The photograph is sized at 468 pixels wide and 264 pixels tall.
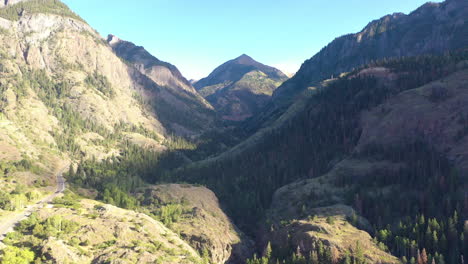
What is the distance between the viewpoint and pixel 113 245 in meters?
72.4

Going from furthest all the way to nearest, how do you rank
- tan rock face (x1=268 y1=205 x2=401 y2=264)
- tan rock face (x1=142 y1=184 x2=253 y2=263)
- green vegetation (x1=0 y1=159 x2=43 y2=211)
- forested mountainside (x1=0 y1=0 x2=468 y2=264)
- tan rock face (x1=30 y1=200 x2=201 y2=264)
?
tan rock face (x1=142 y1=184 x2=253 y2=263), green vegetation (x1=0 y1=159 x2=43 y2=211), tan rock face (x1=268 y1=205 x2=401 y2=264), forested mountainside (x1=0 y1=0 x2=468 y2=264), tan rock face (x1=30 y1=200 x2=201 y2=264)

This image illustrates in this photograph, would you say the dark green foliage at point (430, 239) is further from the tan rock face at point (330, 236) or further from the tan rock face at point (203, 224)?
the tan rock face at point (203, 224)

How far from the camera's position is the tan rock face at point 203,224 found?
10400 cm

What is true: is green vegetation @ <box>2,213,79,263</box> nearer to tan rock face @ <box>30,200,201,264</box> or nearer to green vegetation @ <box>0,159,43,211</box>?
tan rock face @ <box>30,200,201,264</box>

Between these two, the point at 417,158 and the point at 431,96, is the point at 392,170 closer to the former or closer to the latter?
the point at 417,158

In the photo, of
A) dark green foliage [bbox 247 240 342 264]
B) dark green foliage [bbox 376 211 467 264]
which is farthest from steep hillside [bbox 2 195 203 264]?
dark green foliage [bbox 376 211 467 264]

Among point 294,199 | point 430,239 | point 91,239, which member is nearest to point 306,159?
point 294,199

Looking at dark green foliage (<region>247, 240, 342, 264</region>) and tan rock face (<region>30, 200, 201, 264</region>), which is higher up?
tan rock face (<region>30, 200, 201, 264</region>)

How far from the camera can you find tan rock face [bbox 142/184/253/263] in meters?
104

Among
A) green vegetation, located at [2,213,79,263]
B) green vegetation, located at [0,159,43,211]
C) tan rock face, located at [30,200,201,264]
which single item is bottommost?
tan rock face, located at [30,200,201,264]

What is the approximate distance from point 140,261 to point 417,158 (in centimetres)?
11542

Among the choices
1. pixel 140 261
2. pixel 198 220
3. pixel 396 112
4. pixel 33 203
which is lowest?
pixel 198 220

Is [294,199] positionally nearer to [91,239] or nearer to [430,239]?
[430,239]

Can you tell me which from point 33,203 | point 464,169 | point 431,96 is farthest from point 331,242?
point 431,96
